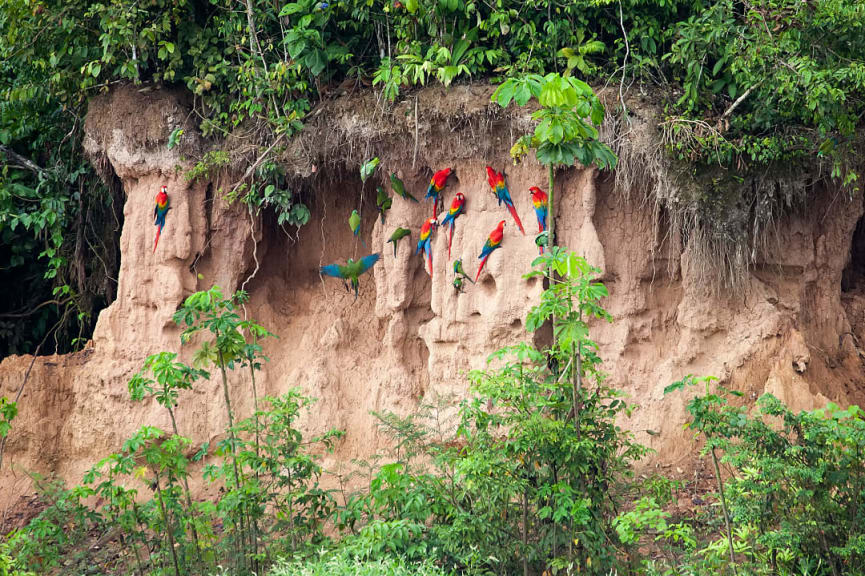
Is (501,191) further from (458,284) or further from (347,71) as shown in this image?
(347,71)

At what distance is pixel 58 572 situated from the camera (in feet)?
19.9

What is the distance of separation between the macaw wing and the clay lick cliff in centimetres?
19

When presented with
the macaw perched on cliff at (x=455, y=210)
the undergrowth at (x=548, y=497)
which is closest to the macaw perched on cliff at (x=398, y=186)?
the macaw perched on cliff at (x=455, y=210)

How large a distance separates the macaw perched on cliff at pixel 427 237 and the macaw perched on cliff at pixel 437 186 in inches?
3.0

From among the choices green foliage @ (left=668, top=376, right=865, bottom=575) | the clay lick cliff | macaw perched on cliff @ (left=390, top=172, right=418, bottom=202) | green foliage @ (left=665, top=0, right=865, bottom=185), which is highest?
green foliage @ (left=665, top=0, right=865, bottom=185)

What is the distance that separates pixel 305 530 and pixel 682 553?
2099 millimetres

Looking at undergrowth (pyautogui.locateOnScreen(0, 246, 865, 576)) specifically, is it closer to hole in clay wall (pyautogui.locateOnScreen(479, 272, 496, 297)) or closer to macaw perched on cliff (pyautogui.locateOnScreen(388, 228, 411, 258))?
hole in clay wall (pyautogui.locateOnScreen(479, 272, 496, 297))

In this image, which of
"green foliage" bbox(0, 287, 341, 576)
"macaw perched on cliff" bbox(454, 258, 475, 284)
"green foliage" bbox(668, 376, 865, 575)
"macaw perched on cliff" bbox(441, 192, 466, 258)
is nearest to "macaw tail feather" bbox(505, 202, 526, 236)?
"macaw perched on cliff" bbox(441, 192, 466, 258)

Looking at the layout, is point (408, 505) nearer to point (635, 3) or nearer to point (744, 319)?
point (744, 319)

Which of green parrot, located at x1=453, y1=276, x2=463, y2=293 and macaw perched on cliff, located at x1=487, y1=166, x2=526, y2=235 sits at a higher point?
macaw perched on cliff, located at x1=487, y1=166, x2=526, y2=235

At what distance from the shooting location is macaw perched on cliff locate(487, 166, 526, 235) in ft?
21.2

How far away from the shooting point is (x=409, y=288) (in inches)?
275

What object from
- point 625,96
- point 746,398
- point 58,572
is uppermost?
point 625,96

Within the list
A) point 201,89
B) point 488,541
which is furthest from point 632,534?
point 201,89
